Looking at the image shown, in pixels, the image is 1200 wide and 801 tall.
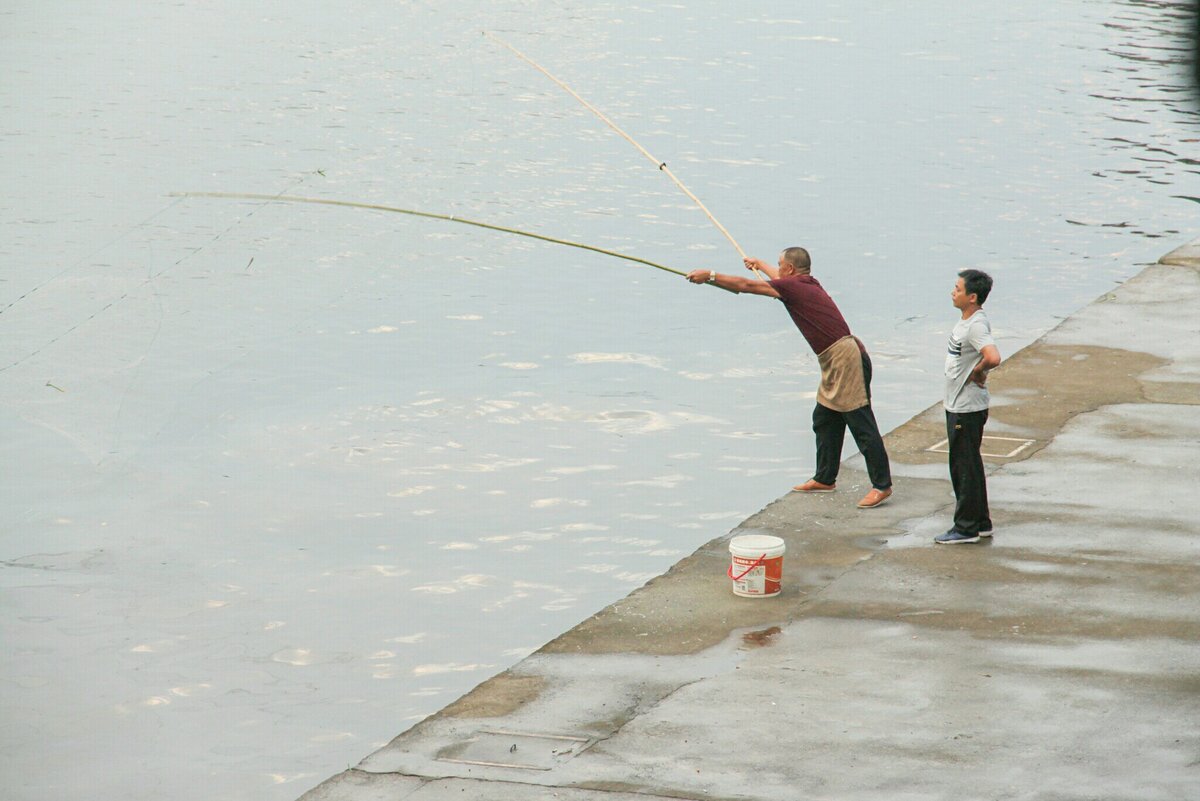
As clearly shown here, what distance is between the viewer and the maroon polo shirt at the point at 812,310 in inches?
379

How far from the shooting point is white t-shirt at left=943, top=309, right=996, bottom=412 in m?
8.71

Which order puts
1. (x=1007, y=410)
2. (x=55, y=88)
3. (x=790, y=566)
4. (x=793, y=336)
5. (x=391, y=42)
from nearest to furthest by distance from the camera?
(x=790, y=566)
(x=1007, y=410)
(x=793, y=336)
(x=55, y=88)
(x=391, y=42)

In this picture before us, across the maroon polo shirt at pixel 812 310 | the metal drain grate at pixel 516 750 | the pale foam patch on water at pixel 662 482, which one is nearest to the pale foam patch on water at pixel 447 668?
the metal drain grate at pixel 516 750

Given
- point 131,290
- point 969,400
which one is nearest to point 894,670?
point 969,400

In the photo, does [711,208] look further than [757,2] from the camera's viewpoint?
Answer: No

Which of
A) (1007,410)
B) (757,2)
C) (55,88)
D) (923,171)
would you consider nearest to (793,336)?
(1007,410)

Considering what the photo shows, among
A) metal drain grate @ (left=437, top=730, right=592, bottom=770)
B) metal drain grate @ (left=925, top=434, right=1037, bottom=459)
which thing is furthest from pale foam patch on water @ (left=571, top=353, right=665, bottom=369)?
metal drain grate @ (left=437, top=730, right=592, bottom=770)

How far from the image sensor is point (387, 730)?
8.18 meters

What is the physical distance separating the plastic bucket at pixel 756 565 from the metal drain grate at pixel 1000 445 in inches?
114

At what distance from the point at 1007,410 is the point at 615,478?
9.88 feet

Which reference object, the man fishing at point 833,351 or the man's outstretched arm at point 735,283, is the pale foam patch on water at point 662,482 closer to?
the man fishing at point 833,351

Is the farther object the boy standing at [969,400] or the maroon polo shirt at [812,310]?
the maroon polo shirt at [812,310]

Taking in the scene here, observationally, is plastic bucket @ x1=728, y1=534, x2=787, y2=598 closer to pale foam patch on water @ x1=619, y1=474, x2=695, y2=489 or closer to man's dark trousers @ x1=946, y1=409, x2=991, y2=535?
man's dark trousers @ x1=946, y1=409, x2=991, y2=535

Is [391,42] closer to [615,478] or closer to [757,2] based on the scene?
[757,2]
